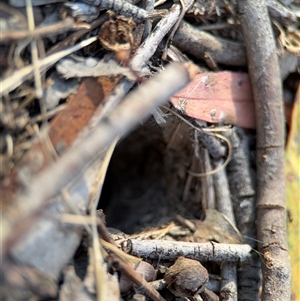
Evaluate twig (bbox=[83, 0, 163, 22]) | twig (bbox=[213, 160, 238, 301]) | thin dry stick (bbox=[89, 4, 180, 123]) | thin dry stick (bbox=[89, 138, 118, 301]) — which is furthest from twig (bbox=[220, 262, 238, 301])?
twig (bbox=[83, 0, 163, 22])

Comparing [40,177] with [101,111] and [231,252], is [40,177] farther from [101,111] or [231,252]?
[231,252]

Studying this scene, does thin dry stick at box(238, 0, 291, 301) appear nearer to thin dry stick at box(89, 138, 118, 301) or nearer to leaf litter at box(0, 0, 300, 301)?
leaf litter at box(0, 0, 300, 301)

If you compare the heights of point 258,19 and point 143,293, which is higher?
point 258,19

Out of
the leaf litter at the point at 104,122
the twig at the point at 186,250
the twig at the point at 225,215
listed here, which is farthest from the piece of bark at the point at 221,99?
the twig at the point at 186,250

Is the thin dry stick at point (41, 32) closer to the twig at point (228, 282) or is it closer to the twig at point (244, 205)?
the twig at point (244, 205)

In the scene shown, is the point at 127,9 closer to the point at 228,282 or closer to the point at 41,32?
the point at 41,32

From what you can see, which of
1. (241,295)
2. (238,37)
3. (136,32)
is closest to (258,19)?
(238,37)
